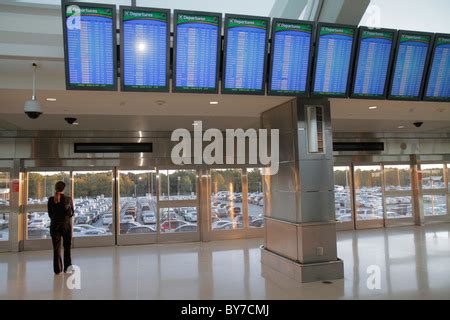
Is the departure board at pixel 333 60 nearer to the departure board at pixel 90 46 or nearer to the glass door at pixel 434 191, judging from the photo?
the departure board at pixel 90 46

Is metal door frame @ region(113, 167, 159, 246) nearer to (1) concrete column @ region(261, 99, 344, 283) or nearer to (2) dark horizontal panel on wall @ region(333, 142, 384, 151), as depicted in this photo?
(1) concrete column @ region(261, 99, 344, 283)

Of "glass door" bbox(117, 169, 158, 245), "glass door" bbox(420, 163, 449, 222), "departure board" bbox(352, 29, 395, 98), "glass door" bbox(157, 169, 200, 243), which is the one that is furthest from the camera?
"glass door" bbox(420, 163, 449, 222)

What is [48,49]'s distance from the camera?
434cm

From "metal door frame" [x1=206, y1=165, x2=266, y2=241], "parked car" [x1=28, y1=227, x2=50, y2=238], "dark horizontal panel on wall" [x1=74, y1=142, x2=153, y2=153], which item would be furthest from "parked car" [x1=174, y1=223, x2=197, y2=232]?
Result: "parked car" [x1=28, y1=227, x2=50, y2=238]

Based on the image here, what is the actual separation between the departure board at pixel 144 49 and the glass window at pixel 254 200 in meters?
5.74

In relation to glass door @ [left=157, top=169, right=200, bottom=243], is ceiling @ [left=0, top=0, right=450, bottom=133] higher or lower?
higher

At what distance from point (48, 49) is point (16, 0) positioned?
0.79 metres

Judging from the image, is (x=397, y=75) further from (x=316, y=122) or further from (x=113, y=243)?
(x=113, y=243)

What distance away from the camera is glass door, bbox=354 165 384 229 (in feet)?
35.0

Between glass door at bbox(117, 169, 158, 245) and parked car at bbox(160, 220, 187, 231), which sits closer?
glass door at bbox(117, 169, 158, 245)

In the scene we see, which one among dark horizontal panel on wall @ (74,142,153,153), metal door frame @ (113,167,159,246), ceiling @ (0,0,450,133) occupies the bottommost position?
metal door frame @ (113,167,159,246)

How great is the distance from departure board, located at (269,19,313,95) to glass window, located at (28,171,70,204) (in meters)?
6.29

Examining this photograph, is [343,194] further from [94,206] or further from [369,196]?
[94,206]
